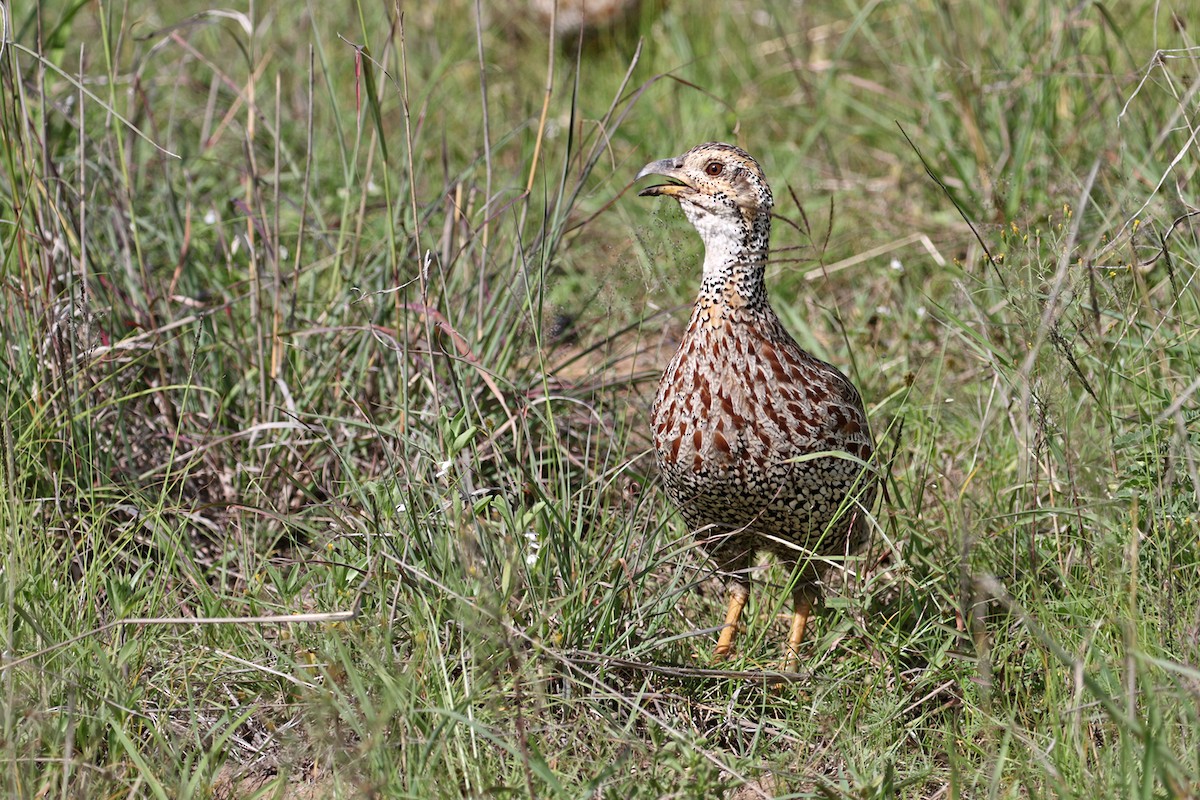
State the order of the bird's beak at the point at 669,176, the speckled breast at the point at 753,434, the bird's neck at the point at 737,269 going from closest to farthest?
the speckled breast at the point at 753,434, the bird's neck at the point at 737,269, the bird's beak at the point at 669,176

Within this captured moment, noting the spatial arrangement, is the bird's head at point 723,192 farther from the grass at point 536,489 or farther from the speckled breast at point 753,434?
the speckled breast at point 753,434

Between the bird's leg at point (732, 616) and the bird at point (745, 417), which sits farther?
the bird's leg at point (732, 616)

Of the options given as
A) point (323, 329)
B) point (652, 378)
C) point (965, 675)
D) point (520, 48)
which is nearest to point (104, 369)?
point (323, 329)

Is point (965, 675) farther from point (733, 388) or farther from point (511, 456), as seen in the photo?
point (511, 456)

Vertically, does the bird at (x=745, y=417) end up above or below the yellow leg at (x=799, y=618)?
above

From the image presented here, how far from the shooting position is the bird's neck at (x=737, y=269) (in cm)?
362

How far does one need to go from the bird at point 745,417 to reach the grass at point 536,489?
12cm

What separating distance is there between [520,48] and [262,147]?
6.87 feet

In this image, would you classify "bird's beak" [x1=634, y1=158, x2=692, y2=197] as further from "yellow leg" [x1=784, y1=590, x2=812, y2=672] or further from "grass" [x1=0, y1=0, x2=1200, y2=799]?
"yellow leg" [x1=784, y1=590, x2=812, y2=672]

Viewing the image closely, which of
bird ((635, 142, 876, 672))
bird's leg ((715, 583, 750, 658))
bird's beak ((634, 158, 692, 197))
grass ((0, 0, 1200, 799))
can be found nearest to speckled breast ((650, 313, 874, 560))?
bird ((635, 142, 876, 672))

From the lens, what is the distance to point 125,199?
460 cm

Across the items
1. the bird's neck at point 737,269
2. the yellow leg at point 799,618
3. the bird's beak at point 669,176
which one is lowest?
the yellow leg at point 799,618

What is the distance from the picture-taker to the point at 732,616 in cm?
379

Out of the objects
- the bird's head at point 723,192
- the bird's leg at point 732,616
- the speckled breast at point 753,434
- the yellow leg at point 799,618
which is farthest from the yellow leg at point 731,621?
the bird's head at point 723,192
